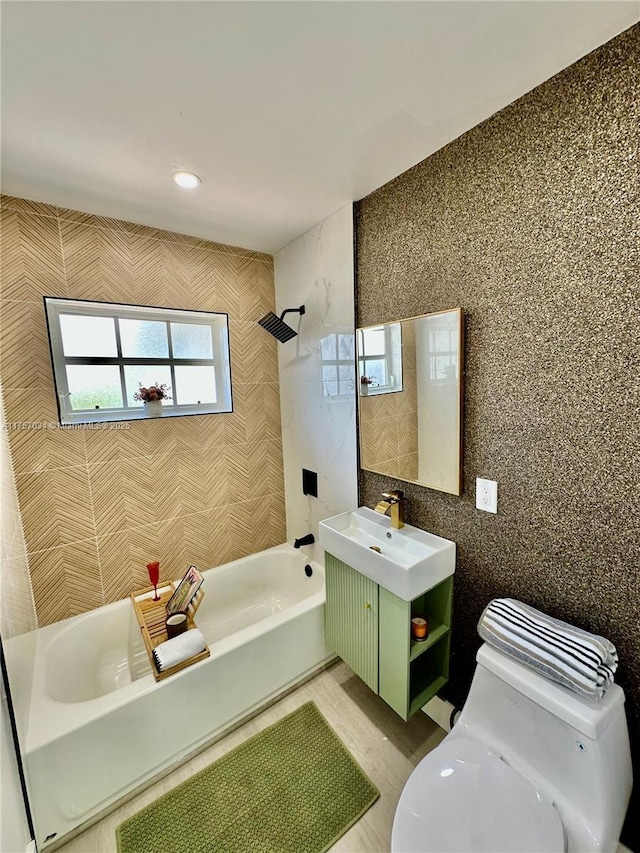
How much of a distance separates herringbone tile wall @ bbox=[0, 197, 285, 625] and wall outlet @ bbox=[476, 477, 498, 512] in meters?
1.62

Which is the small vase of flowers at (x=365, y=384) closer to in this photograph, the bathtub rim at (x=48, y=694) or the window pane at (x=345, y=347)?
the window pane at (x=345, y=347)

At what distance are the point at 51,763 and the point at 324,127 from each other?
8.53 feet

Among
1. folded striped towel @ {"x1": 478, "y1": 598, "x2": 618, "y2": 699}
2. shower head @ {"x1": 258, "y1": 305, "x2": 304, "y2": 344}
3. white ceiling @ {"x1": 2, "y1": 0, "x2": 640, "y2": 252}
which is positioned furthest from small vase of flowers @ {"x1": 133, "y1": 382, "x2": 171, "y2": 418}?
folded striped towel @ {"x1": 478, "y1": 598, "x2": 618, "y2": 699}

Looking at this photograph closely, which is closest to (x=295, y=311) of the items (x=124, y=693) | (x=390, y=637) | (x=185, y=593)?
(x=185, y=593)

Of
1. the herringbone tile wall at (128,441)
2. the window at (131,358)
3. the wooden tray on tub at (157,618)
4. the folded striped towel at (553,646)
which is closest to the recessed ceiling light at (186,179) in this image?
the herringbone tile wall at (128,441)

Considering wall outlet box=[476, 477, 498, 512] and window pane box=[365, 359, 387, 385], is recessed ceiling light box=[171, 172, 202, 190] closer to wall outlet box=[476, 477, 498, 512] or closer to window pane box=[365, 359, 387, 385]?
window pane box=[365, 359, 387, 385]

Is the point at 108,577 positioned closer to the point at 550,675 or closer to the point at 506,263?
the point at 550,675

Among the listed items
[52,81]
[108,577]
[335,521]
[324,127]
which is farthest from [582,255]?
[108,577]

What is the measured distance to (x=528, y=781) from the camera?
104 centimetres

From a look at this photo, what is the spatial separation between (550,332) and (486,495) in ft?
2.19

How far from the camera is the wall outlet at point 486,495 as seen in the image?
140 centimetres

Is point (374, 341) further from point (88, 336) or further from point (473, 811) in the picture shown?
point (473, 811)

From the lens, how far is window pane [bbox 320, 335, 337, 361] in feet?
7.02

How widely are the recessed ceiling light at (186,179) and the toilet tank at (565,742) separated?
7.54 feet
